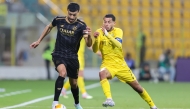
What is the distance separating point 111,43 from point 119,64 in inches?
17.7

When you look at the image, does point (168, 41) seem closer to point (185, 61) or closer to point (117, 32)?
point (185, 61)

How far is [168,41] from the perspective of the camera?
28.9 m

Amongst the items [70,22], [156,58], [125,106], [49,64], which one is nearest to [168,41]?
[156,58]

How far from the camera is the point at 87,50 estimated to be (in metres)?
26.2

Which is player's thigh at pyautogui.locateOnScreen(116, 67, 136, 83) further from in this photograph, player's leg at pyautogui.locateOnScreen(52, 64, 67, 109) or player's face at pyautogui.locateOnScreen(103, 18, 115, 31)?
player's leg at pyautogui.locateOnScreen(52, 64, 67, 109)

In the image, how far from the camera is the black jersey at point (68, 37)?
35.7ft

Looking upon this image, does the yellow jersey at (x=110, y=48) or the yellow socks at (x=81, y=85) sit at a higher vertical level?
the yellow jersey at (x=110, y=48)

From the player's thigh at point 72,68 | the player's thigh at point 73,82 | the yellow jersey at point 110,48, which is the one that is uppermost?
the yellow jersey at point 110,48

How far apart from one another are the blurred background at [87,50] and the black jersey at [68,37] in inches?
569

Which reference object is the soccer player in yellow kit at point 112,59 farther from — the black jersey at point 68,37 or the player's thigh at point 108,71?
the black jersey at point 68,37

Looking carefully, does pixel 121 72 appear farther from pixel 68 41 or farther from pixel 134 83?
pixel 68 41

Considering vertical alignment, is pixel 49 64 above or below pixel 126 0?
below

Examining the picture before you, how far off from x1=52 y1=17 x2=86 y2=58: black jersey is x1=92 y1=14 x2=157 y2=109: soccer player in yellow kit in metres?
0.50

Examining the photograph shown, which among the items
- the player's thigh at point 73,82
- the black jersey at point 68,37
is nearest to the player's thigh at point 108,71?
the player's thigh at point 73,82
